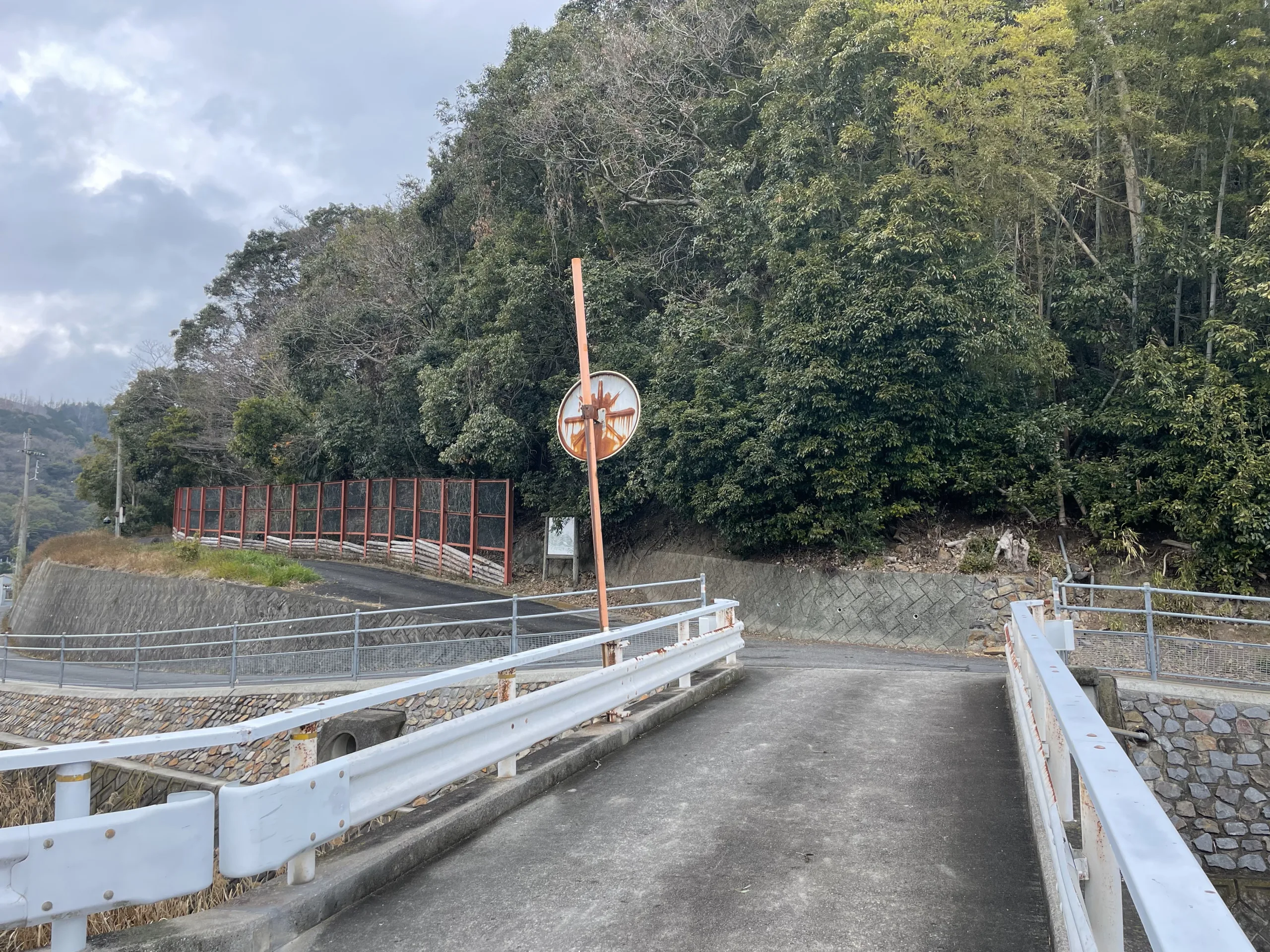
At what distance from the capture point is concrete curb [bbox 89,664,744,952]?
332cm

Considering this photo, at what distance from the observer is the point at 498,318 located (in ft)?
83.1

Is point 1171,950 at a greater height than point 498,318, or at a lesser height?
lesser

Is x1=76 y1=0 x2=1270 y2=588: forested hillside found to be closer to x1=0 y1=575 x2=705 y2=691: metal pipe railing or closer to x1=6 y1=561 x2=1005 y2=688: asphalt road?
x1=6 y1=561 x2=1005 y2=688: asphalt road

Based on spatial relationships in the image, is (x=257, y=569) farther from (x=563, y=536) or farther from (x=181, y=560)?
(x=563, y=536)

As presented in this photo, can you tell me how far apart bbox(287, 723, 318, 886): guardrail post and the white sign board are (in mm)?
20298

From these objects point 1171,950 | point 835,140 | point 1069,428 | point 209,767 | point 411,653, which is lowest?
point 209,767

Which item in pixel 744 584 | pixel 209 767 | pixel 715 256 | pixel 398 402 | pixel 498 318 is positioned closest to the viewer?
pixel 209 767

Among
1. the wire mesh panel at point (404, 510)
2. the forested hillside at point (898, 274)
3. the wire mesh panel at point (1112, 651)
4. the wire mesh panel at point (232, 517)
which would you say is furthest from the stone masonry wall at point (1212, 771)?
the wire mesh panel at point (232, 517)

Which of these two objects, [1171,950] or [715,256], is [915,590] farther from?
[1171,950]

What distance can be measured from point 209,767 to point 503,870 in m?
10.8

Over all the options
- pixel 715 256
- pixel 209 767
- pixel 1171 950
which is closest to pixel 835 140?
pixel 715 256

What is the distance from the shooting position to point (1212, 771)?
1001 centimetres

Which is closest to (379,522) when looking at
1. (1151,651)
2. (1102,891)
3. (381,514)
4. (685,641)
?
(381,514)

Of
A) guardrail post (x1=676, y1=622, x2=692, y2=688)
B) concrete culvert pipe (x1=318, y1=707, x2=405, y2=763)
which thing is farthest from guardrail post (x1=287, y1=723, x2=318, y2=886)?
guardrail post (x1=676, y1=622, x2=692, y2=688)
